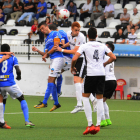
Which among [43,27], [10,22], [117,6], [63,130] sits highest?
[117,6]

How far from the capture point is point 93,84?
20.6ft

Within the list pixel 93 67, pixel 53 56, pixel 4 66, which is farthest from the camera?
pixel 53 56

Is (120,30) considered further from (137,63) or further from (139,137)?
(139,137)

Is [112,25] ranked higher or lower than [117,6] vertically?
lower

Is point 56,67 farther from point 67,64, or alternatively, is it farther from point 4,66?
point 4,66

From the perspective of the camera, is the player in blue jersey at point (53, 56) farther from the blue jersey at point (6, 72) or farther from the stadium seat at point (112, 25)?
the stadium seat at point (112, 25)

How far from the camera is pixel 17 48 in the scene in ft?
62.7

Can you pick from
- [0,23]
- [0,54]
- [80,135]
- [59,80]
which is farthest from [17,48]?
[80,135]

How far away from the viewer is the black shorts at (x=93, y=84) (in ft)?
20.5

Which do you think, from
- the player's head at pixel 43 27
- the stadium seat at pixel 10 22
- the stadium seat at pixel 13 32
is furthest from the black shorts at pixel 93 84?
the stadium seat at pixel 10 22

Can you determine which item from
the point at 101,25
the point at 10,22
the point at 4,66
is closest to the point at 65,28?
the point at 101,25

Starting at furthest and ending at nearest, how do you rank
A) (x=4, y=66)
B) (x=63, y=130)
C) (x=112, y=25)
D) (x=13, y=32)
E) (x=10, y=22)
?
1. (x=10, y=22)
2. (x=13, y=32)
3. (x=112, y=25)
4. (x=4, y=66)
5. (x=63, y=130)

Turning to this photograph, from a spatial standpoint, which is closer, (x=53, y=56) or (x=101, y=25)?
(x=53, y=56)

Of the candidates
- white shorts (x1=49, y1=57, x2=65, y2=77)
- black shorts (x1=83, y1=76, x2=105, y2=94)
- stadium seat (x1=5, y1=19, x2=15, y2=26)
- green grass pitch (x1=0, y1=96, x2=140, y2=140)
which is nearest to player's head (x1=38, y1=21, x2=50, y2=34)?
white shorts (x1=49, y1=57, x2=65, y2=77)
